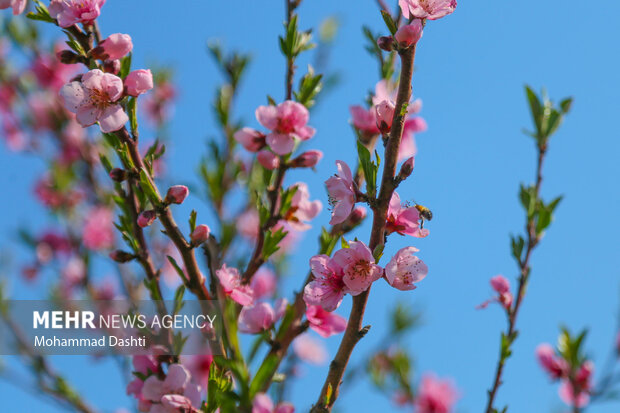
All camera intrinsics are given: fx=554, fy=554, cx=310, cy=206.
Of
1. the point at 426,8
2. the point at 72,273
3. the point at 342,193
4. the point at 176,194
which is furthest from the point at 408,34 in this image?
the point at 72,273

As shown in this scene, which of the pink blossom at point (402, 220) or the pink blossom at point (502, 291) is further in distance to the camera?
the pink blossom at point (502, 291)

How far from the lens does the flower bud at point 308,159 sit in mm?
2258

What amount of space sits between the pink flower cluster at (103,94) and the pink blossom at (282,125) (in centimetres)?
48

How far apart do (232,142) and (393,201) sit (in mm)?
1773

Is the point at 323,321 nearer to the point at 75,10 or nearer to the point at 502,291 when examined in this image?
the point at 502,291

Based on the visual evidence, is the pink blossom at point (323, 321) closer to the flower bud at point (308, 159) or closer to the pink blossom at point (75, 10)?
the flower bud at point (308, 159)

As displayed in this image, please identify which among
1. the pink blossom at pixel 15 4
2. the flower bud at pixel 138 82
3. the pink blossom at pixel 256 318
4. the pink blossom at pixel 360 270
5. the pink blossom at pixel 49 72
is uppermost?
the pink blossom at pixel 49 72

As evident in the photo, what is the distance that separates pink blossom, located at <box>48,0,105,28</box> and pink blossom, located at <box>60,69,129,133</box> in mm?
210

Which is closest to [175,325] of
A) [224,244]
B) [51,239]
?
[224,244]

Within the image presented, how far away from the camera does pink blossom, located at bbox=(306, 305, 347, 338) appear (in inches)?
75.7

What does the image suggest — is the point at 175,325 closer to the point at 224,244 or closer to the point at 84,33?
the point at 224,244

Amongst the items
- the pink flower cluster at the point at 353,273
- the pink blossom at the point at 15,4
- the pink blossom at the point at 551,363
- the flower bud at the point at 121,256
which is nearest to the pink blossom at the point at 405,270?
the pink flower cluster at the point at 353,273

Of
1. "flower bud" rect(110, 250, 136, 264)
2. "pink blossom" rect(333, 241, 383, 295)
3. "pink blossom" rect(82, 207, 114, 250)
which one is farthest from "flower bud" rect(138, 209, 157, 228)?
"pink blossom" rect(82, 207, 114, 250)

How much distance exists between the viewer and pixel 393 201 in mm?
1630
